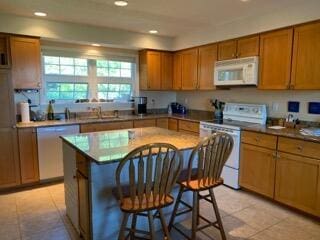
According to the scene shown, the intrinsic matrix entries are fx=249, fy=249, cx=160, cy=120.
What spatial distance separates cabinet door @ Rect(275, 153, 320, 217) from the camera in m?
2.64

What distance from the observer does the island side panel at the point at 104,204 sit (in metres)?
2.02

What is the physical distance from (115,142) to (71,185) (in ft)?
2.07

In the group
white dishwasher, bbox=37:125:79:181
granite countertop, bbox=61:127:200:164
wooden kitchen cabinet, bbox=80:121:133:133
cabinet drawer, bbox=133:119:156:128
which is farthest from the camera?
cabinet drawer, bbox=133:119:156:128

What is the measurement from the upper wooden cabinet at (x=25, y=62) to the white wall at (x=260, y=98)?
2.91 metres

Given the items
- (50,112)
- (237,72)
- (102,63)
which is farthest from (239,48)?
(50,112)

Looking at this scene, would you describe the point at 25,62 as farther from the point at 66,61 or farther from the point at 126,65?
the point at 126,65

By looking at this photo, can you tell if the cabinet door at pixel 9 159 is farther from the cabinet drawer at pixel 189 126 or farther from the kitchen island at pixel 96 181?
the cabinet drawer at pixel 189 126

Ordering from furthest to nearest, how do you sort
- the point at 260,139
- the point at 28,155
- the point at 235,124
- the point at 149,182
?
1. the point at 235,124
2. the point at 28,155
3. the point at 260,139
4. the point at 149,182

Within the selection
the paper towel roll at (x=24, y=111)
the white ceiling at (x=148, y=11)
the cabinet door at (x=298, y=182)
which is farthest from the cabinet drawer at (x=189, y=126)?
the paper towel roll at (x=24, y=111)

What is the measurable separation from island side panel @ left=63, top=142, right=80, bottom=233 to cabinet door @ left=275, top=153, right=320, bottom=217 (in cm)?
231

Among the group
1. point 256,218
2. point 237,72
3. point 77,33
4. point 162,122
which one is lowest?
point 256,218

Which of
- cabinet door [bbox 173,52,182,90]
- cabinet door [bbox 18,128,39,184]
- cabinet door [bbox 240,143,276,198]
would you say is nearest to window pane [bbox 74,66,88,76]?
cabinet door [bbox 18,128,39,184]

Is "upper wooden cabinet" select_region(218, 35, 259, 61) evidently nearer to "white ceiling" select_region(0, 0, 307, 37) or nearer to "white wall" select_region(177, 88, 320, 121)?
"white ceiling" select_region(0, 0, 307, 37)

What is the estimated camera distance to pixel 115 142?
2422 mm
